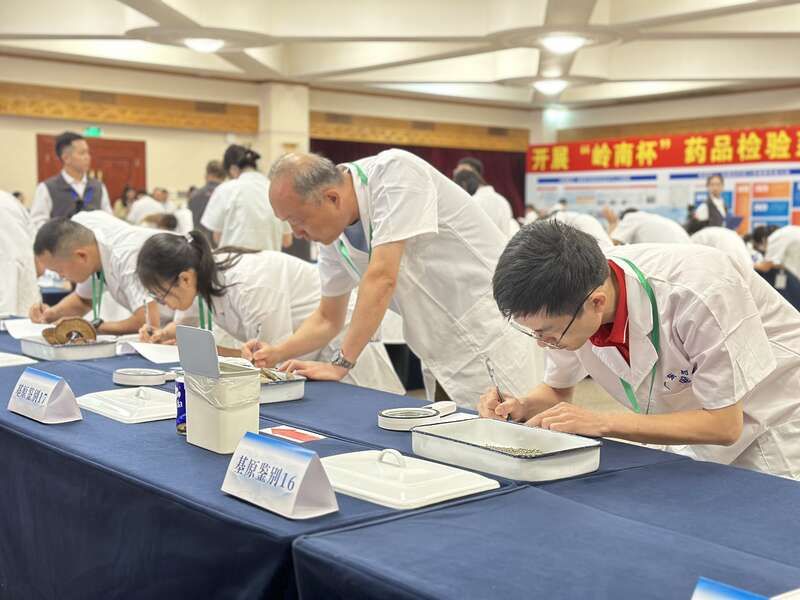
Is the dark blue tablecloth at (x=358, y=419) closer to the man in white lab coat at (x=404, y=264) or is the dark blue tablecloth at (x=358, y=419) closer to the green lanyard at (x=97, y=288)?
the man in white lab coat at (x=404, y=264)

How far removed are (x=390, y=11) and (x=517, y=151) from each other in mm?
6358

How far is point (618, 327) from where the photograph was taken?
4.98ft

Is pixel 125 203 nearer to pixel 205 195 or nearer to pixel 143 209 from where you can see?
pixel 143 209

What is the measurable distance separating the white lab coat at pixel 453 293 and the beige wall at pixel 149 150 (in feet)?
26.1

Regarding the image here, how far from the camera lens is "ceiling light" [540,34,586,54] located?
7234 millimetres

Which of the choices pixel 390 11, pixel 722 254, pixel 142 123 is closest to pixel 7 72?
pixel 142 123

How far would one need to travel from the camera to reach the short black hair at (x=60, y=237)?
Answer: 2965 mm

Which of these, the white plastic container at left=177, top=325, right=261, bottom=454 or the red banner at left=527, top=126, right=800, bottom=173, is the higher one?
the red banner at left=527, top=126, right=800, bottom=173

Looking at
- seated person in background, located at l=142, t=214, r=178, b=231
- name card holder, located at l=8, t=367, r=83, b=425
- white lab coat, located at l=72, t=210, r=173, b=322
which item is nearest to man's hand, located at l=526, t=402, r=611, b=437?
name card holder, located at l=8, t=367, r=83, b=425

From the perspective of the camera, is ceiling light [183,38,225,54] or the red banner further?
the red banner

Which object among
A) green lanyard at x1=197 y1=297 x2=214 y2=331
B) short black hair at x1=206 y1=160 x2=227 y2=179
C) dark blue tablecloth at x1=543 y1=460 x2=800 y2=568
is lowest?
dark blue tablecloth at x1=543 y1=460 x2=800 y2=568

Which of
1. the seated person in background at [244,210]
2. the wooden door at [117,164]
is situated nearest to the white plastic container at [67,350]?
Answer: the seated person in background at [244,210]

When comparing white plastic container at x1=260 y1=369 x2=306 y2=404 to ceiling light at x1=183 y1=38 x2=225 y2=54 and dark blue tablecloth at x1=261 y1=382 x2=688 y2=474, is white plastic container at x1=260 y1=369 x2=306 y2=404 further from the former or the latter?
ceiling light at x1=183 y1=38 x2=225 y2=54

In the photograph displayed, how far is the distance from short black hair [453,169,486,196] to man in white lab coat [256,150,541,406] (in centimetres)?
291
